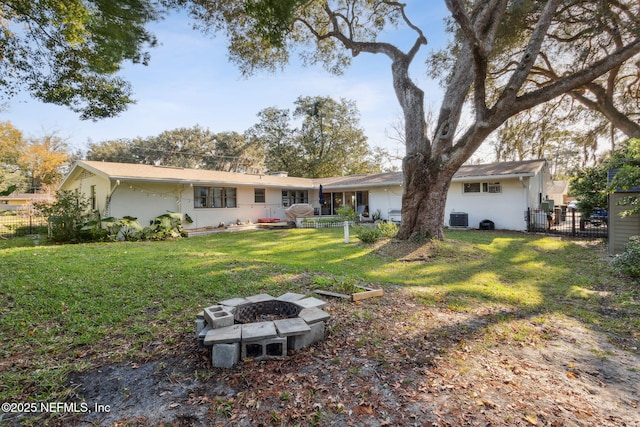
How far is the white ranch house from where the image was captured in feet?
43.3

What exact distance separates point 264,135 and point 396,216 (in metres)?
20.9

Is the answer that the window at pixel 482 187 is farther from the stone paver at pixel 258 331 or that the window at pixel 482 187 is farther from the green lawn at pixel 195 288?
the stone paver at pixel 258 331

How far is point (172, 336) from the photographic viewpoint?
3320 mm

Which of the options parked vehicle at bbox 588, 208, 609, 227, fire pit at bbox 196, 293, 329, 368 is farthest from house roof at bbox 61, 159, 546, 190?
fire pit at bbox 196, 293, 329, 368

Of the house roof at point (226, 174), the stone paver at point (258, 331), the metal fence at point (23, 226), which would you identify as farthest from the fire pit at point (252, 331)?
the metal fence at point (23, 226)

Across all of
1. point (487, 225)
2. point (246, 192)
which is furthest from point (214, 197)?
point (487, 225)

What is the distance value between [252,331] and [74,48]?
6.08m

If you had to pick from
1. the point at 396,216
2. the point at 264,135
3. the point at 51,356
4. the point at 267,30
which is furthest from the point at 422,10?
the point at 264,135

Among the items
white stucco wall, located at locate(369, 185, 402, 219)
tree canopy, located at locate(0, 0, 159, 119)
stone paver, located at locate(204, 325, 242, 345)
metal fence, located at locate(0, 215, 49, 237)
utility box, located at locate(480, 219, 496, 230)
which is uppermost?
tree canopy, located at locate(0, 0, 159, 119)

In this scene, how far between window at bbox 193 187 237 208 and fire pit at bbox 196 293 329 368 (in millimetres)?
13290

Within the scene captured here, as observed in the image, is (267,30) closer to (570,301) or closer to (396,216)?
(570,301)

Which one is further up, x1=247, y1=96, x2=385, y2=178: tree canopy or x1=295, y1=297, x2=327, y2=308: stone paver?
x1=247, y1=96, x2=385, y2=178: tree canopy

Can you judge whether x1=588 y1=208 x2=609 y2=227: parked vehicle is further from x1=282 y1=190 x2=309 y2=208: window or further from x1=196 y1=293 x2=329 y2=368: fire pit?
x1=196 y1=293 x2=329 y2=368: fire pit

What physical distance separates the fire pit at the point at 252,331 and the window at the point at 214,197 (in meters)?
13.3
